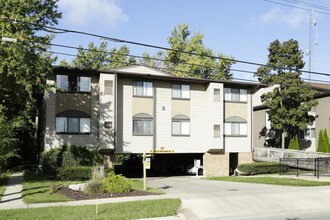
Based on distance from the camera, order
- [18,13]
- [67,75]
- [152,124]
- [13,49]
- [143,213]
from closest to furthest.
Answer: [143,213] → [13,49] → [18,13] → [67,75] → [152,124]

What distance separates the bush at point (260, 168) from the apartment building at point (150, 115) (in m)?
2.54

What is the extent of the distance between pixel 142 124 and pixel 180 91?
4.40 m

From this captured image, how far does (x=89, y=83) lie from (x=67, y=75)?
172 cm

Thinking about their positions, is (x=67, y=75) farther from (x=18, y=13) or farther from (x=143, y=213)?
(x=143, y=213)

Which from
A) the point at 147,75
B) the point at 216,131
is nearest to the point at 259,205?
the point at 147,75

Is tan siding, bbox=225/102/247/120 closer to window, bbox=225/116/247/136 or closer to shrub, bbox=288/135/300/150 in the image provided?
window, bbox=225/116/247/136

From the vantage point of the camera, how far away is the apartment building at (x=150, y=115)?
29000 millimetres

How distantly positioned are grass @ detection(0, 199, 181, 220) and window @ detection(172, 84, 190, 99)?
1905cm

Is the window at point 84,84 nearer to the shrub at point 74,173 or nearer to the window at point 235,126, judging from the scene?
the shrub at point 74,173

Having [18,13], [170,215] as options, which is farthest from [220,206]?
[18,13]

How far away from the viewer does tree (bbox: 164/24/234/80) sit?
178 feet

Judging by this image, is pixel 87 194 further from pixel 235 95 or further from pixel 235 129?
pixel 235 95

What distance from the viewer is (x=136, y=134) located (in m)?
30.9

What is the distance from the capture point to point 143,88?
31.5 m
